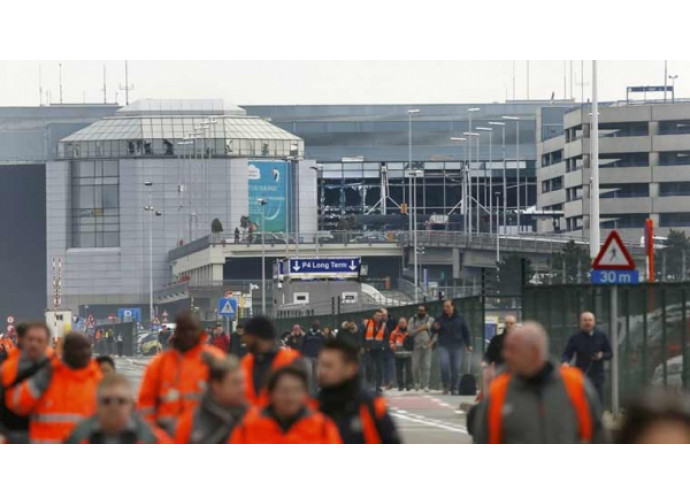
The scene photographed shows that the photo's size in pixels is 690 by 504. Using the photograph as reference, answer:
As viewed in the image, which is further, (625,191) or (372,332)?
(625,191)

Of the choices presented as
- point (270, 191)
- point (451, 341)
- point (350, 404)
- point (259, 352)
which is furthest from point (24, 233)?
point (350, 404)

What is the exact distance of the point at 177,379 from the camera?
16.0 m

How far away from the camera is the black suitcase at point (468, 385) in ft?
131

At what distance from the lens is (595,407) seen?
12.4 meters

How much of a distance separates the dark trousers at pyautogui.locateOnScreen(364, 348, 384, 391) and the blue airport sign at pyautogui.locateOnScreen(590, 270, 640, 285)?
1445 centimetres

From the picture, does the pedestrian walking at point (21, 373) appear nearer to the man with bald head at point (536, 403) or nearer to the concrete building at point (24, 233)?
the man with bald head at point (536, 403)

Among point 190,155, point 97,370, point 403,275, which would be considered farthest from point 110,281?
point 97,370

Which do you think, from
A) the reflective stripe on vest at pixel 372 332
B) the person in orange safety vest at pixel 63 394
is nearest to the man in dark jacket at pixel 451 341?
the reflective stripe on vest at pixel 372 332

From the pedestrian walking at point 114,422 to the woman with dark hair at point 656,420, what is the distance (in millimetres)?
3759

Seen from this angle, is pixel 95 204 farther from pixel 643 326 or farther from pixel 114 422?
pixel 114 422

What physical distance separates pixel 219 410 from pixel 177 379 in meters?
2.48

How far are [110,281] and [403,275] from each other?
31.7 metres

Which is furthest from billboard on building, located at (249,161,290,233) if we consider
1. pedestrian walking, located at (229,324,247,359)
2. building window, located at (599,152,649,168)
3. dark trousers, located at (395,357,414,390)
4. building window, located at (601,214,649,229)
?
pedestrian walking, located at (229,324,247,359)

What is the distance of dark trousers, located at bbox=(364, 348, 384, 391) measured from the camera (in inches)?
1759
